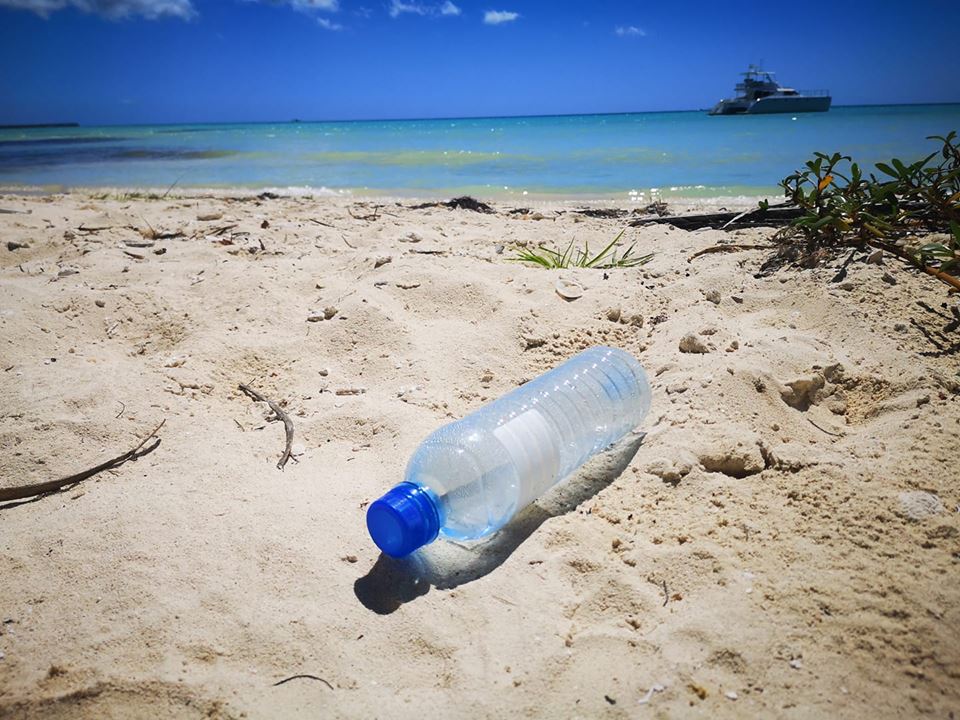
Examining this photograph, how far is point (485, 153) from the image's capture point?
12.5 metres

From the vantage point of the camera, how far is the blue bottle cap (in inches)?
49.4

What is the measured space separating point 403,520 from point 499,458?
28 centimetres

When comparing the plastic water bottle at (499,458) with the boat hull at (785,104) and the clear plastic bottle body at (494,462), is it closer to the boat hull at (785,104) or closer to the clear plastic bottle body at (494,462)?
the clear plastic bottle body at (494,462)

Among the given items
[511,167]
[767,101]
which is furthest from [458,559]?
[767,101]

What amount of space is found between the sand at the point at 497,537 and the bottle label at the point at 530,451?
0.09 meters

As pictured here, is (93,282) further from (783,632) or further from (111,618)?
(783,632)

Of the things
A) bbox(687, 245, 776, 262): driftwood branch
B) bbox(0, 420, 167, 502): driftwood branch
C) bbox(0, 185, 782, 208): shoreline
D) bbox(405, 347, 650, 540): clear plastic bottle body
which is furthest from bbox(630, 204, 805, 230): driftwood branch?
bbox(0, 420, 167, 502): driftwood branch

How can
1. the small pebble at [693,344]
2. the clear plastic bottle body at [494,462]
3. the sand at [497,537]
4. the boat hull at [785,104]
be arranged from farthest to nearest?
the boat hull at [785,104]
the small pebble at [693,344]
the clear plastic bottle body at [494,462]
the sand at [497,537]

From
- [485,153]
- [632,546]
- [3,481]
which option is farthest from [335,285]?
[485,153]

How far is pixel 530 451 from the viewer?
1.44 m

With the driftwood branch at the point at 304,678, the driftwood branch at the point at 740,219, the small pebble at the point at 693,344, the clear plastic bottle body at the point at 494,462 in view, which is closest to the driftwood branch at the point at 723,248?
the driftwood branch at the point at 740,219

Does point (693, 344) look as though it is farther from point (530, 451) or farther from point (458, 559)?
point (458, 559)

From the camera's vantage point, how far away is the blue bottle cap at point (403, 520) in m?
1.25

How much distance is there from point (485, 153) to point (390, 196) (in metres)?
6.04
